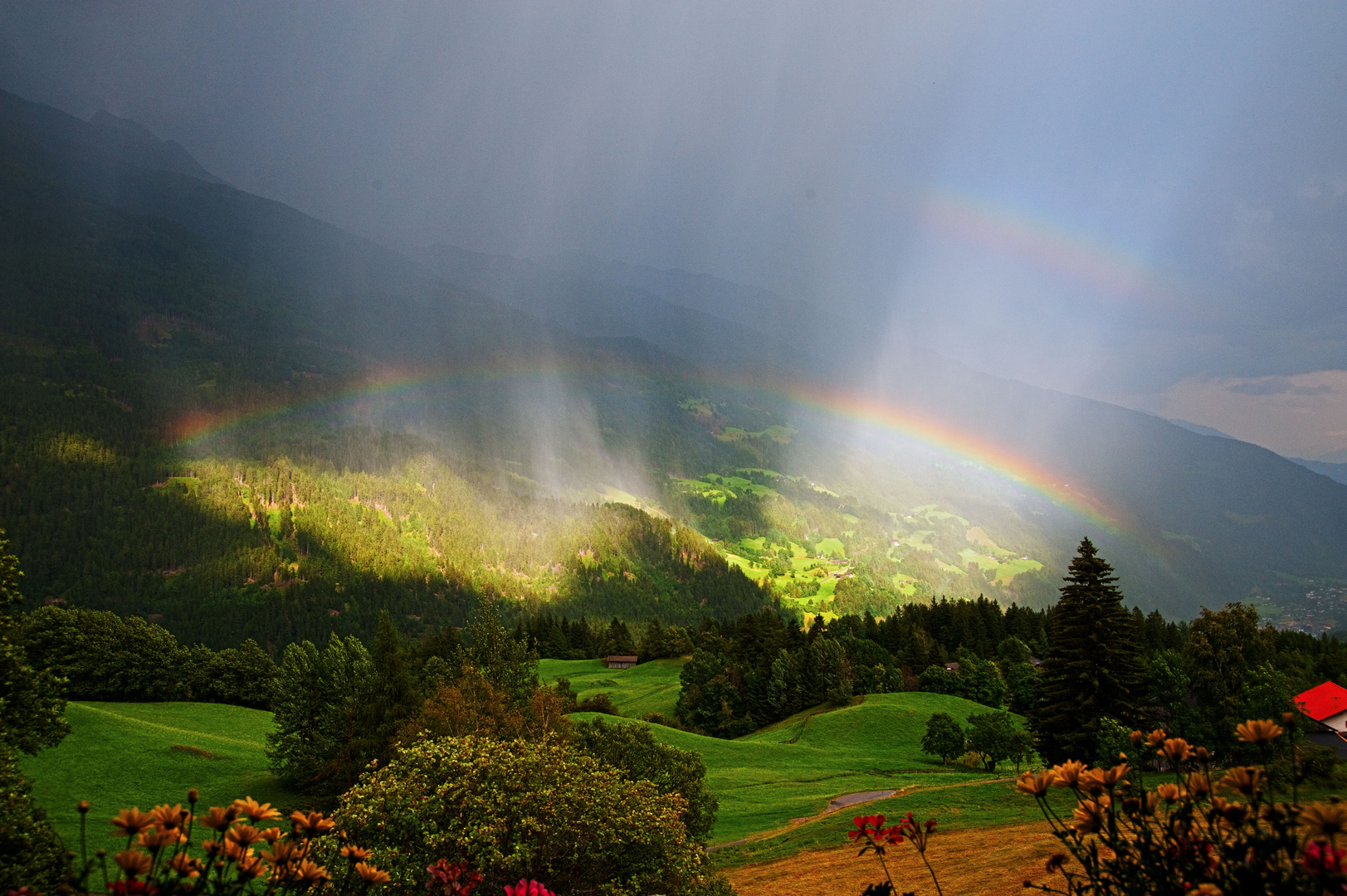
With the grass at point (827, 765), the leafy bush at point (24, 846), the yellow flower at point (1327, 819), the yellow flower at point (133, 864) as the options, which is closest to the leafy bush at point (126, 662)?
the grass at point (827, 765)

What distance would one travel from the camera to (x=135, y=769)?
45094 mm

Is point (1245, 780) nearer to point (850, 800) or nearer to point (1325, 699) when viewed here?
point (850, 800)

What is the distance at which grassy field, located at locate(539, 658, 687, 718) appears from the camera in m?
97.1

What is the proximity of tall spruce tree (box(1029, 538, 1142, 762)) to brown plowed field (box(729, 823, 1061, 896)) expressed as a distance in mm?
9287

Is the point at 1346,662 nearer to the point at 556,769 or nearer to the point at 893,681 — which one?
the point at 893,681

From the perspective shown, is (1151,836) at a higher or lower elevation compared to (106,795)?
higher

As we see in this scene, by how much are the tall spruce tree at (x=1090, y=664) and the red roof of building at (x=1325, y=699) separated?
2638cm

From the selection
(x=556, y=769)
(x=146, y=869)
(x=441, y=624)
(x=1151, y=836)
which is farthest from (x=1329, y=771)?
(x=441, y=624)

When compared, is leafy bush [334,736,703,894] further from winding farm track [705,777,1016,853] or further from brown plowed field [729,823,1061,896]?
winding farm track [705,777,1016,853]

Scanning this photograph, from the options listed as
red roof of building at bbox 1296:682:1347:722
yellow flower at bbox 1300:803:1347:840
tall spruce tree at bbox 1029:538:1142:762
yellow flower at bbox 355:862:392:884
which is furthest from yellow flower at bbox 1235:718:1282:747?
red roof of building at bbox 1296:682:1347:722

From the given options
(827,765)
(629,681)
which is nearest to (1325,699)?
(827,765)

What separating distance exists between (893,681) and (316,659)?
72.7 metres

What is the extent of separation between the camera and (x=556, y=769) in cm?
1795

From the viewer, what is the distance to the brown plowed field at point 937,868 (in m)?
21.7
